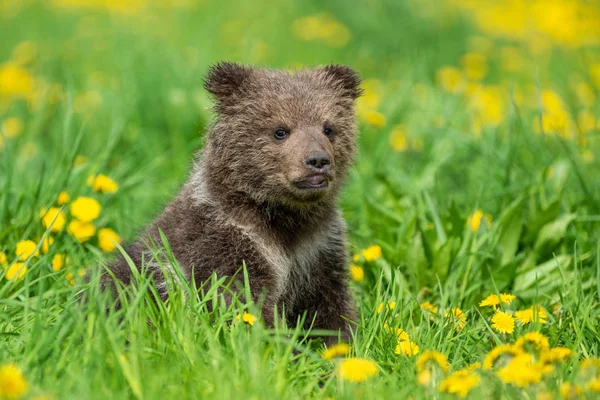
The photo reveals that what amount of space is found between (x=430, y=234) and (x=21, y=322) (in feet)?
8.43

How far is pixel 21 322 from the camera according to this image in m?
4.07

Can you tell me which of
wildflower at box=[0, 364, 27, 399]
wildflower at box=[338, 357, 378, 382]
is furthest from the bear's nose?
wildflower at box=[0, 364, 27, 399]

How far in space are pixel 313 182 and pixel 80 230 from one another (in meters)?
1.72

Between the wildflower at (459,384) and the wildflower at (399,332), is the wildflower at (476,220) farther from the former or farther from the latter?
the wildflower at (459,384)

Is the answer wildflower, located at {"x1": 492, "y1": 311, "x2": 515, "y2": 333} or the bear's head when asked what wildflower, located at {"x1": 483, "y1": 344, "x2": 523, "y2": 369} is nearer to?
wildflower, located at {"x1": 492, "y1": 311, "x2": 515, "y2": 333}

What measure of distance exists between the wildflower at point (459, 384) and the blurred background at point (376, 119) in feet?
4.89

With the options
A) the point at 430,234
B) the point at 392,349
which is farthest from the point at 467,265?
the point at 392,349

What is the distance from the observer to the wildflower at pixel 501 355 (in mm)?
3598

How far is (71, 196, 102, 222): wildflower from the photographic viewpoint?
5.32 m

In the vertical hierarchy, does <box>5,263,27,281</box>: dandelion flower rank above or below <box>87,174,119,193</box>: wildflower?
below

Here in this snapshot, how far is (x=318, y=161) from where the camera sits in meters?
4.47

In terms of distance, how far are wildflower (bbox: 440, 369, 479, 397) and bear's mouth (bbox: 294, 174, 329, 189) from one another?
1.43 meters

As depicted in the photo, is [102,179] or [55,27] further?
[55,27]

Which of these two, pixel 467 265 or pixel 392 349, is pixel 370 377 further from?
pixel 467 265
